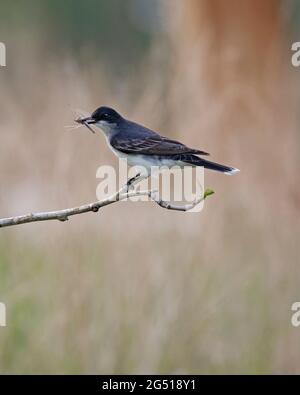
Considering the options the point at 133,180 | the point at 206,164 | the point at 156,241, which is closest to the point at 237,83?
the point at 156,241

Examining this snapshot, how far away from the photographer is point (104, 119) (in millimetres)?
4562

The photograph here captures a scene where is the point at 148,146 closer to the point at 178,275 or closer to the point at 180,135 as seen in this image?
the point at 178,275

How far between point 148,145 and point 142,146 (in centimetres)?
4

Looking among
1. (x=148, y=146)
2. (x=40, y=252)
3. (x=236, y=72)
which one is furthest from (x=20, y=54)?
(x=148, y=146)

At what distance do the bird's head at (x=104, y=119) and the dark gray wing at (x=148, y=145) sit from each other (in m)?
0.06

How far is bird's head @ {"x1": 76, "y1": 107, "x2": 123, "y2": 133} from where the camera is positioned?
4461 mm

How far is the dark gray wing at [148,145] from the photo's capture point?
4355 millimetres

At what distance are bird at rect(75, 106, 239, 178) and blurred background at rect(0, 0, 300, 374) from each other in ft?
2.09

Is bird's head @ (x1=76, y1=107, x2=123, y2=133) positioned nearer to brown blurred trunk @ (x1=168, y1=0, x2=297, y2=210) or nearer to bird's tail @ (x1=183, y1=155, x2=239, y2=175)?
bird's tail @ (x1=183, y1=155, x2=239, y2=175)

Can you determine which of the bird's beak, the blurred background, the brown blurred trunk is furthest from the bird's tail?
the brown blurred trunk

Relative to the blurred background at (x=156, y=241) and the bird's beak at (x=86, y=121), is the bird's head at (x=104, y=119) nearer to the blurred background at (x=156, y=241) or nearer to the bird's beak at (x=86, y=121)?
the bird's beak at (x=86, y=121)

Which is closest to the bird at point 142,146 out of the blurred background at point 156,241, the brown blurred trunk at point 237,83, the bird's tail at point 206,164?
the bird's tail at point 206,164

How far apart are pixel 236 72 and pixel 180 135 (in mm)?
1153

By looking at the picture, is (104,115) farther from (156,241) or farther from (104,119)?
(156,241)
